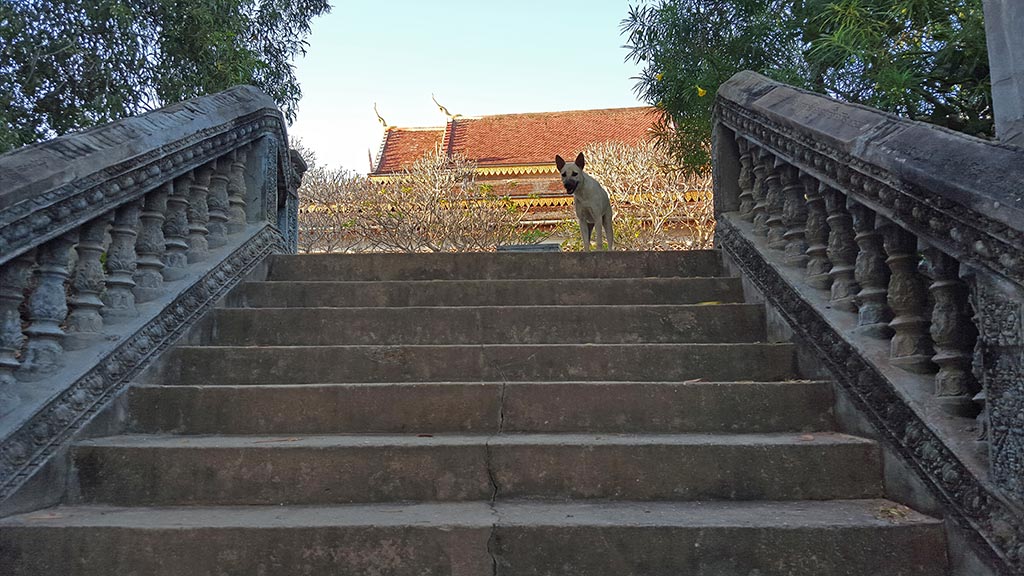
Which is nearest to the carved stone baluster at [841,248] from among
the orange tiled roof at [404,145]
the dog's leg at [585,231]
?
the dog's leg at [585,231]

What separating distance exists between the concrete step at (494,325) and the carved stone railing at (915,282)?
1.06ft

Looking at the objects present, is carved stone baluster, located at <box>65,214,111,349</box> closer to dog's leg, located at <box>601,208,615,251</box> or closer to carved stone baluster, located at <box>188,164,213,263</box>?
carved stone baluster, located at <box>188,164,213,263</box>

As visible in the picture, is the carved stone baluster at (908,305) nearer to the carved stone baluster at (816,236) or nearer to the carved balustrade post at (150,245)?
the carved stone baluster at (816,236)

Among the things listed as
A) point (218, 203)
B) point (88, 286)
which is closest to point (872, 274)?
point (88, 286)

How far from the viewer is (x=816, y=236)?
3.35 meters

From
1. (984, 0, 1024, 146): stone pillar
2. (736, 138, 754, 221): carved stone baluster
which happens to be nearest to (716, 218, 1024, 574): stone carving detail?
(736, 138, 754, 221): carved stone baluster

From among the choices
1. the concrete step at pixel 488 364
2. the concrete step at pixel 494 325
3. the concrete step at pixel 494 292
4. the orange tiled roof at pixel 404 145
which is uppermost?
the orange tiled roof at pixel 404 145

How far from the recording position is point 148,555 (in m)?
2.22

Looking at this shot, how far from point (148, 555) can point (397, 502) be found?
2.56 feet

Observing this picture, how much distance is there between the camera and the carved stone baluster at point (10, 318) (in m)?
2.49

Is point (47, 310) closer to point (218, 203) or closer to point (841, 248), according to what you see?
point (218, 203)

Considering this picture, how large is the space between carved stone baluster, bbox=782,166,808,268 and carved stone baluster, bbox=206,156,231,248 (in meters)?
3.06

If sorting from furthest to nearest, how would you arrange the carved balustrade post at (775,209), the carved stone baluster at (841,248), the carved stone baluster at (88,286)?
the carved balustrade post at (775,209) → the carved stone baluster at (841,248) → the carved stone baluster at (88,286)

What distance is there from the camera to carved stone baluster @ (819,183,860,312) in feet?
9.96
